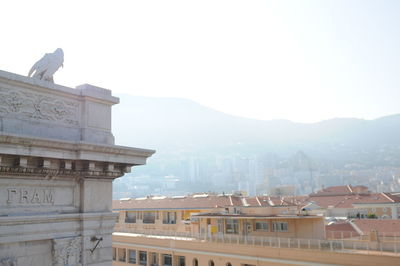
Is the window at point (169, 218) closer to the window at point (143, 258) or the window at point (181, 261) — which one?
the window at point (143, 258)

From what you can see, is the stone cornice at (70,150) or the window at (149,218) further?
the window at (149,218)

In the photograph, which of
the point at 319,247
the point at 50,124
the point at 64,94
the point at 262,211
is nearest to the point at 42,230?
the point at 50,124

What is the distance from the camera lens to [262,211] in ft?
109

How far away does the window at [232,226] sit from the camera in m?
32.6

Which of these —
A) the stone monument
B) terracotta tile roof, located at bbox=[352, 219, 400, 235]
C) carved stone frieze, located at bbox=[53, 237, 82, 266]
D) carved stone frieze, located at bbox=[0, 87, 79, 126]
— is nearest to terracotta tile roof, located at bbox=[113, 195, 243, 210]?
terracotta tile roof, located at bbox=[352, 219, 400, 235]

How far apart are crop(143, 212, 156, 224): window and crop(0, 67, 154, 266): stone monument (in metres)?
33.6

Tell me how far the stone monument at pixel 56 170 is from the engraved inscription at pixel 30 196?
21 mm

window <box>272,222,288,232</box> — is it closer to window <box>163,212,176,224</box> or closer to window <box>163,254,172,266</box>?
window <box>163,254,172,266</box>

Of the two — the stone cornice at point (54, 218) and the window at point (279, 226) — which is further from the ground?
the stone cornice at point (54, 218)

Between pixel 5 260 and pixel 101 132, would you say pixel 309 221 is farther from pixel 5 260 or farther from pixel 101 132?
pixel 5 260

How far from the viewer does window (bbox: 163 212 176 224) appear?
4147 centimetres

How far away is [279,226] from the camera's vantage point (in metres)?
30.0

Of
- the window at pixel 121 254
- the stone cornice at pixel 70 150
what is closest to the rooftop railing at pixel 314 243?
the window at pixel 121 254

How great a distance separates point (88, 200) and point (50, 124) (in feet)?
6.78
